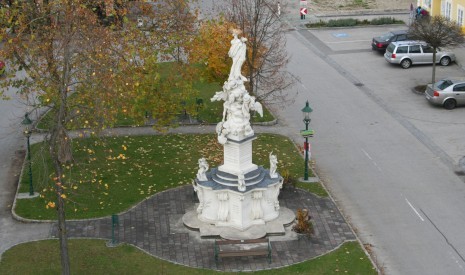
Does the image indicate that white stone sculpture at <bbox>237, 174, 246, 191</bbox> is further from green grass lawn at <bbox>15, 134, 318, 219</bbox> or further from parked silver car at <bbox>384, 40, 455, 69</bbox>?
parked silver car at <bbox>384, 40, 455, 69</bbox>

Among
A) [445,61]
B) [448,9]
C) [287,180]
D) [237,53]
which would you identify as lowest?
[287,180]

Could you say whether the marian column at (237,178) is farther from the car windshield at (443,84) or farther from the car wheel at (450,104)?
the car windshield at (443,84)

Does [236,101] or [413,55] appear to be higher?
[236,101]

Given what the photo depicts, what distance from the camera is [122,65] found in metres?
32.1

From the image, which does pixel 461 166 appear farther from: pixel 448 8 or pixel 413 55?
pixel 448 8

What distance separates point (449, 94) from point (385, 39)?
1244 cm

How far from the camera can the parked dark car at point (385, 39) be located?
5694 centimetres

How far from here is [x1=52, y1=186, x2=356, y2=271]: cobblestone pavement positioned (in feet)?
97.0

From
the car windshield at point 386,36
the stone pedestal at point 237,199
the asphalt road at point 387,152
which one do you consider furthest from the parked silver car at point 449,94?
the stone pedestal at point 237,199

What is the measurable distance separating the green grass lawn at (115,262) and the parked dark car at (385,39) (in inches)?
1128

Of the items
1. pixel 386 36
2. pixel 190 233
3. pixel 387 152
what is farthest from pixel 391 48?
pixel 190 233

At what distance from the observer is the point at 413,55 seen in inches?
2119

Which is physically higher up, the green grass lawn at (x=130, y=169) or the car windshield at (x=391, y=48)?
the car windshield at (x=391, y=48)

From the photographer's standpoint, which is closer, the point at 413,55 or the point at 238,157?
the point at 238,157
